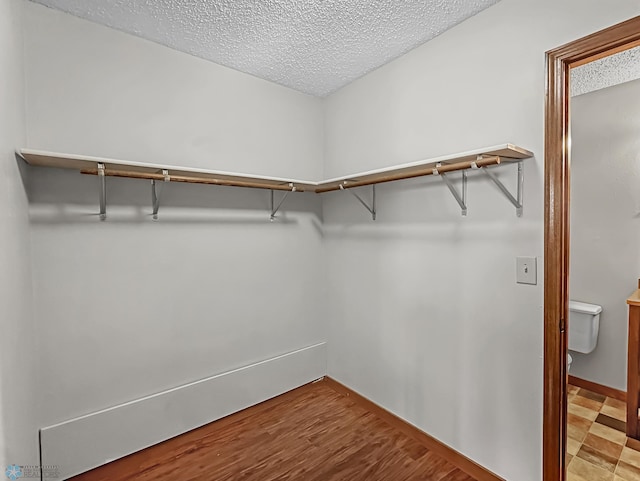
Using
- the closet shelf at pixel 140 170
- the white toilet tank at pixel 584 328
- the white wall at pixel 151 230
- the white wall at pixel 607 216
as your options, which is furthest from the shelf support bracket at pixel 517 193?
the white wall at pixel 607 216

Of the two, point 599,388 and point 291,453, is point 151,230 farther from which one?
point 599,388

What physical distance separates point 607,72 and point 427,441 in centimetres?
280

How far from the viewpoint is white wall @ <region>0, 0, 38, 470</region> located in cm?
102

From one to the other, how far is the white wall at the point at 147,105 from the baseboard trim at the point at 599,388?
2.90m

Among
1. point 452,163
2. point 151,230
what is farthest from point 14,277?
point 452,163

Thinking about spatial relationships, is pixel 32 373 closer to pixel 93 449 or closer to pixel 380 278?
pixel 93 449

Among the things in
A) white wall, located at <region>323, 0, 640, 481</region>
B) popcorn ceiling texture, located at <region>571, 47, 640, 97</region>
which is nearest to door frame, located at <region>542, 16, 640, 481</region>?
white wall, located at <region>323, 0, 640, 481</region>

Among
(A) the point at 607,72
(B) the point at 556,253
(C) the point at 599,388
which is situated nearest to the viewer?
(B) the point at 556,253

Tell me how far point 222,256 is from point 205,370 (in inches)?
29.4

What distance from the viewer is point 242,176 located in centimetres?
187

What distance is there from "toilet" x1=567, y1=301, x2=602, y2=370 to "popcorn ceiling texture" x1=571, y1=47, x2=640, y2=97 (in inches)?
68.7

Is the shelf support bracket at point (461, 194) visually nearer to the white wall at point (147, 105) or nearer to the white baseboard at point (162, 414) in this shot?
the white wall at point (147, 105)

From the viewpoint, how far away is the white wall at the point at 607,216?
2.45 m

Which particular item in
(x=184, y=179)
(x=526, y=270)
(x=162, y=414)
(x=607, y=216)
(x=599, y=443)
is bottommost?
(x=599, y=443)
